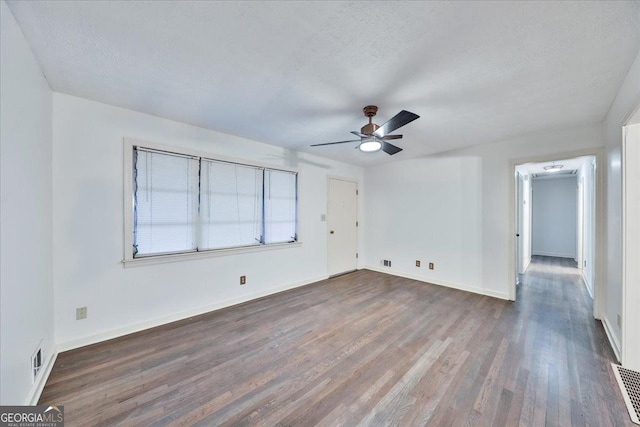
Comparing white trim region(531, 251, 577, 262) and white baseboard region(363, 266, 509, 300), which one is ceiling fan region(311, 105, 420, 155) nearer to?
white baseboard region(363, 266, 509, 300)

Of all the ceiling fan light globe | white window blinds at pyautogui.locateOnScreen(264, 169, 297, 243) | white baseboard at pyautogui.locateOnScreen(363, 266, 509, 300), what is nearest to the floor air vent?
white baseboard at pyautogui.locateOnScreen(363, 266, 509, 300)

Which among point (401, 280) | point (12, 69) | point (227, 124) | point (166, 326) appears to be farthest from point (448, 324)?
point (12, 69)

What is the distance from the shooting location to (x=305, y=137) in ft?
11.5

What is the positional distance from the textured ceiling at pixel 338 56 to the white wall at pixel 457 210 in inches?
32.6

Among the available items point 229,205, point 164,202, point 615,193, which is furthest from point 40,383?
point 615,193

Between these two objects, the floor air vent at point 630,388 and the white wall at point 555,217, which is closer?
the floor air vent at point 630,388

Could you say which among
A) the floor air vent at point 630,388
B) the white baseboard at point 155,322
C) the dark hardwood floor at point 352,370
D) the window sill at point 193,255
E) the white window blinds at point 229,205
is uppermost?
the white window blinds at point 229,205

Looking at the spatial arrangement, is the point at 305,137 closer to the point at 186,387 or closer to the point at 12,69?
the point at 12,69

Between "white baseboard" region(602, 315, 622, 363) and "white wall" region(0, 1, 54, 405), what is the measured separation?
440 centimetres

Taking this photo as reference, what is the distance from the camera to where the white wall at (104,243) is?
229 cm

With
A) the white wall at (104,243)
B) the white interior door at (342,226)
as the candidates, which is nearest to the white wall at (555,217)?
the white interior door at (342,226)

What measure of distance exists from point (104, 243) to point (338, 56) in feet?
9.28

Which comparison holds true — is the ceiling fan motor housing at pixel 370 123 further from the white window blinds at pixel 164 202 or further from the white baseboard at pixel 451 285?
the white baseboard at pixel 451 285

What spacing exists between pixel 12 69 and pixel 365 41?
211cm
